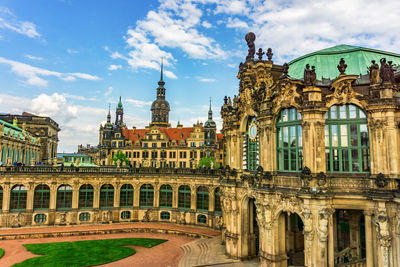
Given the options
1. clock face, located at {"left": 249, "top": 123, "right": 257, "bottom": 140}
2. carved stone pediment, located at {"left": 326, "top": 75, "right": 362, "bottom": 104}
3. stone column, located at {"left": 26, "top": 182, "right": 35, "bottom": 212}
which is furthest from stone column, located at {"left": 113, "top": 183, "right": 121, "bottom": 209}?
carved stone pediment, located at {"left": 326, "top": 75, "right": 362, "bottom": 104}

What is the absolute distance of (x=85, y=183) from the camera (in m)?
39.6

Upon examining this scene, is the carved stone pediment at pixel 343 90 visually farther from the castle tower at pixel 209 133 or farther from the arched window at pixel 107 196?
the castle tower at pixel 209 133

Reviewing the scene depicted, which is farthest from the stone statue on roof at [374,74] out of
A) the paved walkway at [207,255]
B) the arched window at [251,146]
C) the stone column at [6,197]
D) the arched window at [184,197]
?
the stone column at [6,197]

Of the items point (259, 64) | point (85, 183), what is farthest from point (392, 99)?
point (85, 183)

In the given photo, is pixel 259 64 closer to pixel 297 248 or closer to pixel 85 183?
pixel 297 248

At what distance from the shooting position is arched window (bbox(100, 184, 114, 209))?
4034cm

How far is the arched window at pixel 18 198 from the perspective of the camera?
37.2 metres

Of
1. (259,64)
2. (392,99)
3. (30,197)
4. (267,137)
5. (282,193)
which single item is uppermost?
(259,64)

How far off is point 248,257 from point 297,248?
5.22m

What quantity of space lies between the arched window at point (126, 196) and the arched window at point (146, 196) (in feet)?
5.01

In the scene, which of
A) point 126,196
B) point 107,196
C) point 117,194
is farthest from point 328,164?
point 107,196

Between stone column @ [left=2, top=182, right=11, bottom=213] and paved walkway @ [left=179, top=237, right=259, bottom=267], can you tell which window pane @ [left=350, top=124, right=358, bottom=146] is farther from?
stone column @ [left=2, top=182, right=11, bottom=213]

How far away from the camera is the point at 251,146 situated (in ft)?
79.7

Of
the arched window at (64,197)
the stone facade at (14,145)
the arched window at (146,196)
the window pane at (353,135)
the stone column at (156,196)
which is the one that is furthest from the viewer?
the stone facade at (14,145)
